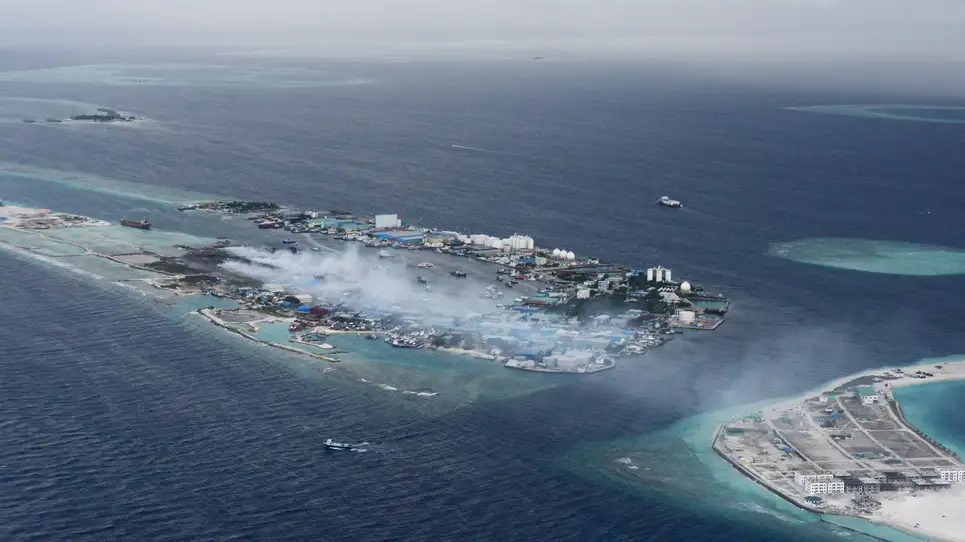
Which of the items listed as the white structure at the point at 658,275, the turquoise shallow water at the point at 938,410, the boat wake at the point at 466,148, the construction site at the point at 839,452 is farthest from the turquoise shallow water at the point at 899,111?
the construction site at the point at 839,452

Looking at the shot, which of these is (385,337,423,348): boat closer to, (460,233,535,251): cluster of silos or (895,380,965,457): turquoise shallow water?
(460,233,535,251): cluster of silos

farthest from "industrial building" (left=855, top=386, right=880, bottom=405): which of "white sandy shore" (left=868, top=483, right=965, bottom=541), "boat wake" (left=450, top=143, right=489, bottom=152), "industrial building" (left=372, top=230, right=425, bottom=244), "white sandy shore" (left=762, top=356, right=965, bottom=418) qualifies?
"boat wake" (left=450, top=143, right=489, bottom=152)

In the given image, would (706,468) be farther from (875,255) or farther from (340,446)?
(875,255)

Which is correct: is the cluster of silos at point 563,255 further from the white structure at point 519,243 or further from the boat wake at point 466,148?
the boat wake at point 466,148

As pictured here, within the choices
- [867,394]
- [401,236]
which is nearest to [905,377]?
[867,394]

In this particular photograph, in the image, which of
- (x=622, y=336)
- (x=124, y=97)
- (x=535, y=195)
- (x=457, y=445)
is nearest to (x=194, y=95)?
(x=124, y=97)

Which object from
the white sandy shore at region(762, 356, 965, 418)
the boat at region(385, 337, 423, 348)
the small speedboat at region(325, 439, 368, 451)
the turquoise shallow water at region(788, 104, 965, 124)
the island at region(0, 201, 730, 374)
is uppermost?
the turquoise shallow water at region(788, 104, 965, 124)
